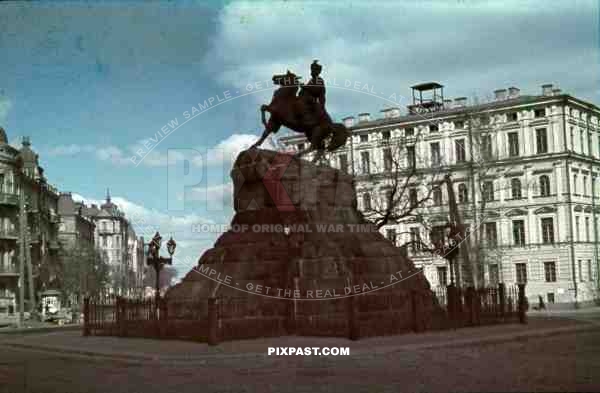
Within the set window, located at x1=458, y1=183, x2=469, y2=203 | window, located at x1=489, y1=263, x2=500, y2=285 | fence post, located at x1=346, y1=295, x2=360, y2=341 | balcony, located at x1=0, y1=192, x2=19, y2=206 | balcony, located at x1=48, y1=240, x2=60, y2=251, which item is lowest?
fence post, located at x1=346, y1=295, x2=360, y2=341

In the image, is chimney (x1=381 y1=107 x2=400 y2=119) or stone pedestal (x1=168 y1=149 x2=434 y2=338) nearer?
stone pedestal (x1=168 y1=149 x2=434 y2=338)

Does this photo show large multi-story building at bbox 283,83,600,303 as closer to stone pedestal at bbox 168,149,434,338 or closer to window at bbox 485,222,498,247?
window at bbox 485,222,498,247

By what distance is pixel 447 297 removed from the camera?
909 inches

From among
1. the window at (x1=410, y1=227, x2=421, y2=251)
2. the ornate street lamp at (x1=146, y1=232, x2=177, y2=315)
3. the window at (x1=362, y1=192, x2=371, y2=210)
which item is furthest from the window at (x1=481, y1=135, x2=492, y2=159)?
the ornate street lamp at (x1=146, y1=232, x2=177, y2=315)

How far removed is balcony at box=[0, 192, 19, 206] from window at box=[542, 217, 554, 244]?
3949 centimetres

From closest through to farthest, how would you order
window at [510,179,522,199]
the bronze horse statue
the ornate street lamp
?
1. the bronze horse statue
2. the ornate street lamp
3. window at [510,179,522,199]

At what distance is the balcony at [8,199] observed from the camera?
60.4m

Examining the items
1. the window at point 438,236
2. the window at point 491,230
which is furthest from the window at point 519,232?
the window at point 438,236

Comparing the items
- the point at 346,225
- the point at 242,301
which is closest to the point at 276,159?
the point at 346,225

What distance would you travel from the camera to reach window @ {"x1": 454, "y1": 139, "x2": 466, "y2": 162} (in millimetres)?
61281

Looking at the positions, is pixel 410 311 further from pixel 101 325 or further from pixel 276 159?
pixel 101 325

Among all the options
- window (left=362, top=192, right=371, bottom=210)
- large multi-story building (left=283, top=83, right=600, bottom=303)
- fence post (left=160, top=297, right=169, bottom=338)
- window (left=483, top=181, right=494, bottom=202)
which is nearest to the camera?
fence post (left=160, top=297, right=169, bottom=338)

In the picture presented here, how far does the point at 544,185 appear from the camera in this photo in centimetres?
6000

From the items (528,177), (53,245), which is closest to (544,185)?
(528,177)
